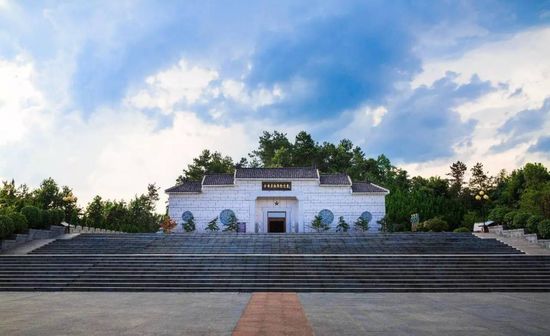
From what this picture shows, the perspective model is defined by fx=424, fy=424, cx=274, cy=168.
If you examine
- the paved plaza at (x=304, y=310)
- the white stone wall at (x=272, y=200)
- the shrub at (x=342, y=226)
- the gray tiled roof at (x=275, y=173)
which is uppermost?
the gray tiled roof at (x=275, y=173)

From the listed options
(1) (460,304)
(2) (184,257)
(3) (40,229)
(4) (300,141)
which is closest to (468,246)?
(1) (460,304)

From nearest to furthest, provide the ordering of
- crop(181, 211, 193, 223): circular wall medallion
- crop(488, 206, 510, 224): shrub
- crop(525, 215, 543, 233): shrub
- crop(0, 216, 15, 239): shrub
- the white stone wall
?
crop(0, 216, 15, 239): shrub < crop(525, 215, 543, 233): shrub < crop(488, 206, 510, 224): shrub < crop(181, 211, 193, 223): circular wall medallion < the white stone wall

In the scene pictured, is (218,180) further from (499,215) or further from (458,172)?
(458,172)

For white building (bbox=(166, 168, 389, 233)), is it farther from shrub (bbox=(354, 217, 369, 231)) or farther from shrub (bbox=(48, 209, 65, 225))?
shrub (bbox=(48, 209, 65, 225))

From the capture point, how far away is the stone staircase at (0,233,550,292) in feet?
37.4

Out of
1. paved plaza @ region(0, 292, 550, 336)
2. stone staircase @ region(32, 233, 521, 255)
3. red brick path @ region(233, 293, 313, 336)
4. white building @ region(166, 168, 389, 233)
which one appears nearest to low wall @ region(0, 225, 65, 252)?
stone staircase @ region(32, 233, 521, 255)

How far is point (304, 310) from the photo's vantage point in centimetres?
757

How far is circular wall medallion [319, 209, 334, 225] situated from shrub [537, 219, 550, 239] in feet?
39.0

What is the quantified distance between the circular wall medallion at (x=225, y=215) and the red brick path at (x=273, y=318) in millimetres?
16743

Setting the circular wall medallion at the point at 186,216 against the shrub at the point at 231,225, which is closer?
the shrub at the point at 231,225

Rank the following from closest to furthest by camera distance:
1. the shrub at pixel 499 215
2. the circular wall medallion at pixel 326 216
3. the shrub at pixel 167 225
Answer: the shrub at pixel 499 215, the shrub at pixel 167 225, the circular wall medallion at pixel 326 216

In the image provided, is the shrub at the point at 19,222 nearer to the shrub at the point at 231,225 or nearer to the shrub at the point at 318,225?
the shrub at the point at 231,225

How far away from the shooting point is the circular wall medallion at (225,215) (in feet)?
85.5

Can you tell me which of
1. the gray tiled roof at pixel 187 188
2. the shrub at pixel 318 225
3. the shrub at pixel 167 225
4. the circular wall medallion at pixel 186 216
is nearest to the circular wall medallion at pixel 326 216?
the shrub at pixel 318 225
